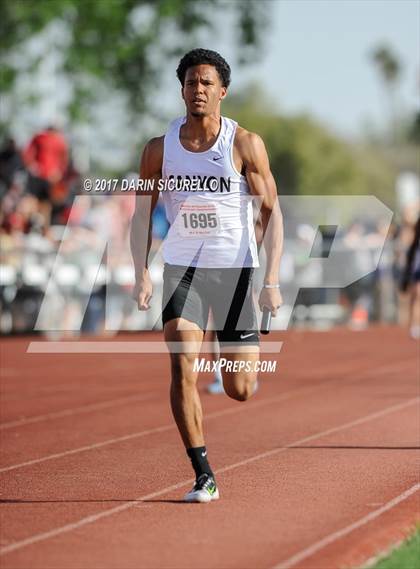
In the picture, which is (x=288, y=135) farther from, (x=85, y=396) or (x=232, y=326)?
(x=232, y=326)

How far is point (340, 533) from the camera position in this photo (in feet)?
23.3

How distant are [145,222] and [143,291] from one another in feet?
1.37

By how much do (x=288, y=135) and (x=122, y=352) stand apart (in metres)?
83.6

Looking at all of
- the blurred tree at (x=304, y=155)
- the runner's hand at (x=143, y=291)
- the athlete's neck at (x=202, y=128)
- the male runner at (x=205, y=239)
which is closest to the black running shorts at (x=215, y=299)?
the male runner at (x=205, y=239)

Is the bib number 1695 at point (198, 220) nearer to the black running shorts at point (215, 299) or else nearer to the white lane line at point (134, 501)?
the black running shorts at point (215, 299)

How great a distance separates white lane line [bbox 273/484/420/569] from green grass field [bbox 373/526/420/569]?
0.36m

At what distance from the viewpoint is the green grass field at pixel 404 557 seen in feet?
20.6

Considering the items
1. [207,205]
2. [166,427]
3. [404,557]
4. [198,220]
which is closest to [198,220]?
[198,220]

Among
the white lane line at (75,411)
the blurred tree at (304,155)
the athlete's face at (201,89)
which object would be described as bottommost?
the white lane line at (75,411)

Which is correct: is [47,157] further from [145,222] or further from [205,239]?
[205,239]

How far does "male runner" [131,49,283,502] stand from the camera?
8.03 meters

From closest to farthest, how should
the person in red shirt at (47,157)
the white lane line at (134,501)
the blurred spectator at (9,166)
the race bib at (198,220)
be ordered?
the white lane line at (134,501) < the race bib at (198,220) < the blurred spectator at (9,166) < the person in red shirt at (47,157)

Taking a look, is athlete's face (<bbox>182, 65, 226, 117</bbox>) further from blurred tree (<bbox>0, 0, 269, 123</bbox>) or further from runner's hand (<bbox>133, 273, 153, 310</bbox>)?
blurred tree (<bbox>0, 0, 269, 123</bbox>)

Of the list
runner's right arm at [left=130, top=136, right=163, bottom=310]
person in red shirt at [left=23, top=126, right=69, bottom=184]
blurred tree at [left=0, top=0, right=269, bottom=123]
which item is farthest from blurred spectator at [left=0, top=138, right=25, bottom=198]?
runner's right arm at [left=130, top=136, right=163, bottom=310]
